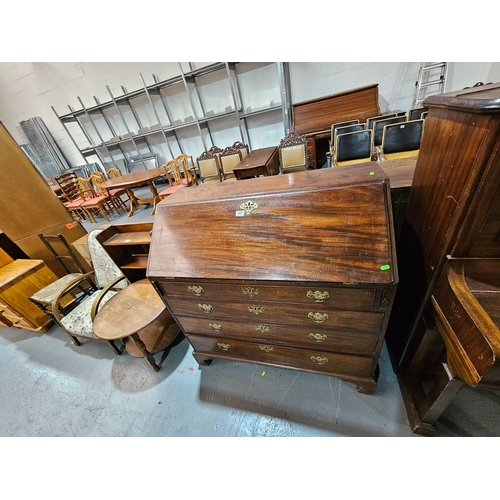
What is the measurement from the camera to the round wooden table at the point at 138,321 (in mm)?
1486

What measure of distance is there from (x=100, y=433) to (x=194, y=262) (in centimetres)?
152

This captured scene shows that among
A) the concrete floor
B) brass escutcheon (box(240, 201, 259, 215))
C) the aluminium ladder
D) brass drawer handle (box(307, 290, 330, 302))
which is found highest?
the aluminium ladder

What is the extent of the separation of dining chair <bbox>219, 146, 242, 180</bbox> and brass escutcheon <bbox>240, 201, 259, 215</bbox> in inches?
124

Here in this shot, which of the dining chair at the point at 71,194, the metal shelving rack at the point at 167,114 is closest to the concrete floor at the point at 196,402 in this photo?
the dining chair at the point at 71,194

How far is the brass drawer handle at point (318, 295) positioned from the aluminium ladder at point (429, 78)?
17.4ft

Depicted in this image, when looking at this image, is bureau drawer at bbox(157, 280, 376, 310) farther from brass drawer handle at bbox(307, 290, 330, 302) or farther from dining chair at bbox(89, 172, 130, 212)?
dining chair at bbox(89, 172, 130, 212)

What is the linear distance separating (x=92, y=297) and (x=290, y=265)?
208cm

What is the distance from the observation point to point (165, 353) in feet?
6.13

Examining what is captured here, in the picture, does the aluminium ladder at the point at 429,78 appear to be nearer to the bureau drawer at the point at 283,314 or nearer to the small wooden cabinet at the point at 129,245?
the bureau drawer at the point at 283,314

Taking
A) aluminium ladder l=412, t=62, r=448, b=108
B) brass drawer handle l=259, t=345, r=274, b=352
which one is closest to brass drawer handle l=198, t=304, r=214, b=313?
brass drawer handle l=259, t=345, r=274, b=352

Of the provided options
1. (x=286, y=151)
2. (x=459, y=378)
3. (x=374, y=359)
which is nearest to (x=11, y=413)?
(x=374, y=359)

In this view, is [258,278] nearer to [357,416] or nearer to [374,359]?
[374,359]

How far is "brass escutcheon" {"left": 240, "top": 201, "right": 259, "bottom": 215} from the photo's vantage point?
1.09 m

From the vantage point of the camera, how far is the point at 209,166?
13.2ft
